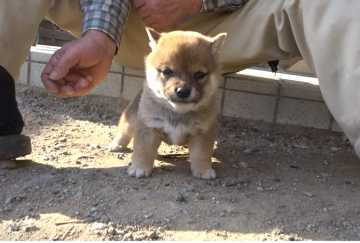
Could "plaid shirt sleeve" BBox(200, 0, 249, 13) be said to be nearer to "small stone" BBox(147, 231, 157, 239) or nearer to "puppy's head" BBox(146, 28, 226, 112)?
"puppy's head" BBox(146, 28, 226, 112)

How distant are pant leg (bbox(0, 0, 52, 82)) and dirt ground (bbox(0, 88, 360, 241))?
2.11ft

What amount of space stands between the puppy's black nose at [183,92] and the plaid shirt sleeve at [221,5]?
2.85ft

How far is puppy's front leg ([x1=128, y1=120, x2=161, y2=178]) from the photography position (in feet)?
8.83

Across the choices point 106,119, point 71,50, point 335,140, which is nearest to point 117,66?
point 106,119

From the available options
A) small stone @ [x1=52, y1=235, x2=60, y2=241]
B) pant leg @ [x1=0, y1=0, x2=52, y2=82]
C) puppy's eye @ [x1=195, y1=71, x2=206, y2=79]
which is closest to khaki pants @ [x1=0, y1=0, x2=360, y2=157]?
pant leg @ [x1=0, y1=0, x2=52, y2=82]

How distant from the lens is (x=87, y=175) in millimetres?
2578

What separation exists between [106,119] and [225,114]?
3.69ft

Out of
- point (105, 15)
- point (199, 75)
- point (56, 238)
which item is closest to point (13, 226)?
point (56, 238)

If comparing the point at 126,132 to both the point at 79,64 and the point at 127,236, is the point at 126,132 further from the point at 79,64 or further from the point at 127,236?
the point at 127,236

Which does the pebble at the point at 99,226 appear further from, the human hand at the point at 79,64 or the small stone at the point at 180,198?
the human hand at the point at 79,64

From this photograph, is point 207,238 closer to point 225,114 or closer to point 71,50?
point 71,50

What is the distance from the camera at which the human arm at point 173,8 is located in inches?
121

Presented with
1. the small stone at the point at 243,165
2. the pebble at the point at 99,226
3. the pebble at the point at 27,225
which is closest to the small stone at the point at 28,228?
the pebble at the point at 27,225

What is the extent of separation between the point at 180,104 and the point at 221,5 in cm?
93
